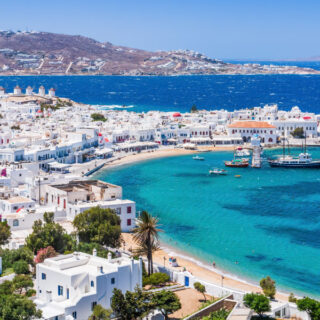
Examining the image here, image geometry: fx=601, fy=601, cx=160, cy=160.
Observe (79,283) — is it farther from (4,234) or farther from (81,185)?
(81,185)

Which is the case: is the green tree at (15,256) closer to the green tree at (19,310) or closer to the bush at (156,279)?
the bush at (156,279)

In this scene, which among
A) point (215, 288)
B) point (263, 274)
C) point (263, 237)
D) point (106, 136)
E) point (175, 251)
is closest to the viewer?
point (215, 288)

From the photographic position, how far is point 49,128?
8119 centimetres

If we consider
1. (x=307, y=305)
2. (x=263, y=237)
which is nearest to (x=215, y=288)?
(x=307, y=305)

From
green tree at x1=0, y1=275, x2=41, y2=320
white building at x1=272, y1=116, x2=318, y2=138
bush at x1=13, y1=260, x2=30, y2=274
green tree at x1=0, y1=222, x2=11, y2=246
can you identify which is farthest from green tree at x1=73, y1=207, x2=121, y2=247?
white building at x1=272, y1=116, x2=318, y2=138

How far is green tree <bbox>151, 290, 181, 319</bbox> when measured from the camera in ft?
80.1

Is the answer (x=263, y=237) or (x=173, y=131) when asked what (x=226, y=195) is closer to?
(x=263, y=237)

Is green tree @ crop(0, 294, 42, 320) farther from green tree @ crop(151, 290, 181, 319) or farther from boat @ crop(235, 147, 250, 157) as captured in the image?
boat @ crop(235, 147, 250, 157)

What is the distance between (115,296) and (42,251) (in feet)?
24.4

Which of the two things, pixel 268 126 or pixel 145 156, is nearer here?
pixel 145 156

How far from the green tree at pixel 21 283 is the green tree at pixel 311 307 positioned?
11835 mm

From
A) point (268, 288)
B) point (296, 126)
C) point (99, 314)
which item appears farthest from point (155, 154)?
point (99, 314)

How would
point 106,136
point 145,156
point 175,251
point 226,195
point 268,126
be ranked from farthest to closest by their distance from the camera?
point 268,126 < point 106,136 < point 145,156 < point 226,195 < point 175,251

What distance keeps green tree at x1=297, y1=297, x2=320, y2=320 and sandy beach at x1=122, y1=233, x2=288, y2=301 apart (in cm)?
420
